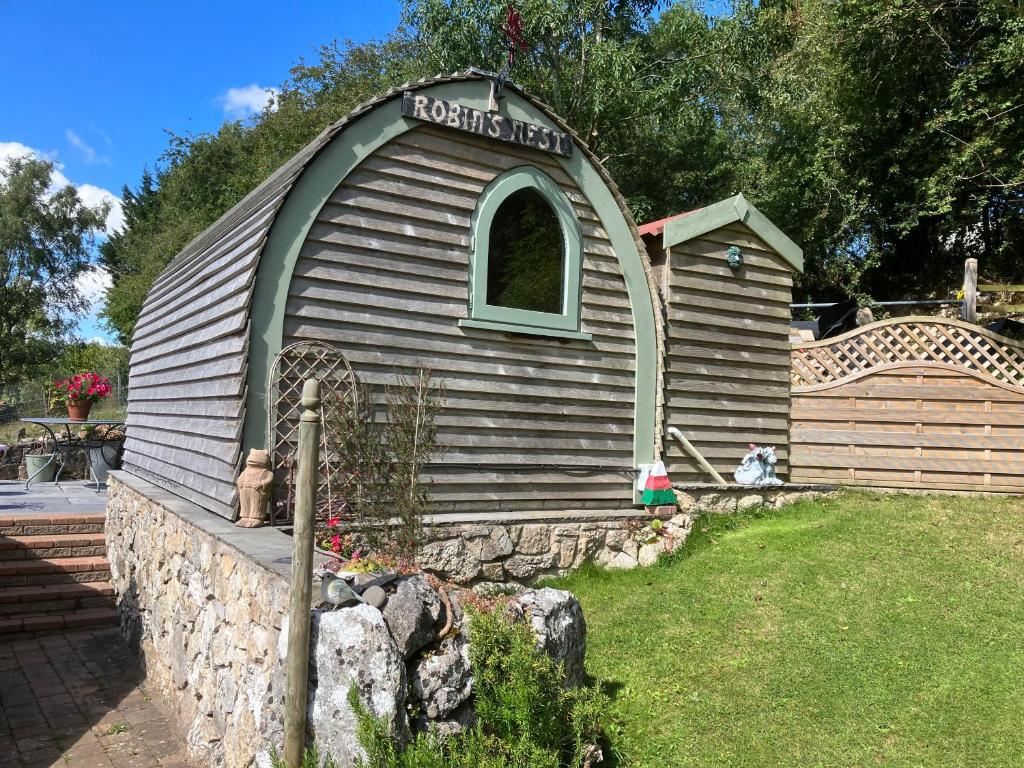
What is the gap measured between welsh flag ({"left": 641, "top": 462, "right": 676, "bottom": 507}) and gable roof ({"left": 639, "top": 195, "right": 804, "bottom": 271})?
99.4 inches

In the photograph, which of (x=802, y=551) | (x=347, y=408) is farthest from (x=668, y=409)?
(x=347, y=408)

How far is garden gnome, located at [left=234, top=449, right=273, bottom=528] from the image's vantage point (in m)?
5.35

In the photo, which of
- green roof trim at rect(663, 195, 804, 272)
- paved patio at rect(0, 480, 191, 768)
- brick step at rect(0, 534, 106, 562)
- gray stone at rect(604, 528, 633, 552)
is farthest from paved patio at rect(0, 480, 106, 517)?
green roof trim at rect(663, 195, 804, 272)

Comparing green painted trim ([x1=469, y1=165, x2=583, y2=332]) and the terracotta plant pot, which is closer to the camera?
green painted trim ([x1=469, y1=165, x2=583, y2=332])

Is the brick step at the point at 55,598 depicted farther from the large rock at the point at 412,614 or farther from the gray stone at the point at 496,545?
the large rock at the point at 412,614

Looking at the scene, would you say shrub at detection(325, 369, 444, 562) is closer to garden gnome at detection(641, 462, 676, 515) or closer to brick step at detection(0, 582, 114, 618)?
garden gnome at detection(641, 462, 676, 515)

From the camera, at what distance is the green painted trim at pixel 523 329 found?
694cm

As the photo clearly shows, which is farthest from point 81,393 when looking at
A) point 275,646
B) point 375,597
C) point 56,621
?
point 375,597

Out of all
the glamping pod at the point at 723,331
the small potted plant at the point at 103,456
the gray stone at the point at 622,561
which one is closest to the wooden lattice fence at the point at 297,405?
the gray stone at the point at 622,561

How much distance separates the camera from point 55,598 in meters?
7.91

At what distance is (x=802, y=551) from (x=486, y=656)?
470cm

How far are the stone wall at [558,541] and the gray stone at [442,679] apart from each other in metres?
3.00

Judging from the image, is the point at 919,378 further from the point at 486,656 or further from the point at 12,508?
the point at 12,508

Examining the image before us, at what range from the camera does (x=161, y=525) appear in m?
6.19
